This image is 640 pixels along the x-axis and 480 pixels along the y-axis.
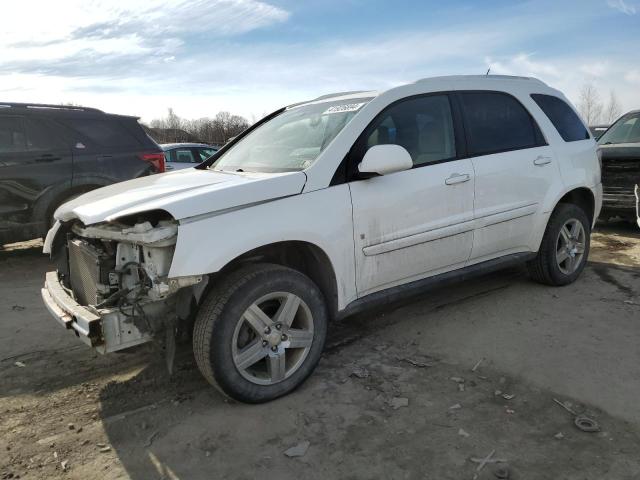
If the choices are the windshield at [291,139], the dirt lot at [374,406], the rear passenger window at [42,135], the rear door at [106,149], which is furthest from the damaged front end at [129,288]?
the rear passenger window at [42,135]

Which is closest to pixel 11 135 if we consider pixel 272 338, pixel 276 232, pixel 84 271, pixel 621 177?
pixel 84 271

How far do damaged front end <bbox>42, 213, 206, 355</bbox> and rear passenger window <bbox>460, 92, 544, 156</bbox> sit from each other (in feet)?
8.19

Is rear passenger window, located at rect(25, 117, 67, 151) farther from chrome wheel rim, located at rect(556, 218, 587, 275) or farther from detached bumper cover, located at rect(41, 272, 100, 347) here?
chrome wheel rim, located at rect(556, 218, 587, 275)

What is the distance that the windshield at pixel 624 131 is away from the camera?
794 cm

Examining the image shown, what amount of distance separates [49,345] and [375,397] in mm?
2628

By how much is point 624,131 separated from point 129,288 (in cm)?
810

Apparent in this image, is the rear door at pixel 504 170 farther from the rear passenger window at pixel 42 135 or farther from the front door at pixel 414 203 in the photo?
the rear passenger window at pixel 42 135

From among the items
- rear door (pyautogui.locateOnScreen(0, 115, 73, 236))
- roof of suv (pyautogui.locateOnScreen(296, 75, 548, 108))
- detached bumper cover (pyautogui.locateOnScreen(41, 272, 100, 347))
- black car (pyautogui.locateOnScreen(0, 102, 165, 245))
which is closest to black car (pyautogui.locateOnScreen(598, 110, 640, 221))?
roof of suv (pyautogui.locateOnScreen(296, 75, 548, 108))

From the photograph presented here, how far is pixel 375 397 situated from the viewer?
315cm

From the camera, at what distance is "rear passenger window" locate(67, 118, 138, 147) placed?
6781mm

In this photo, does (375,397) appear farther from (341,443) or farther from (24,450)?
(24,450)

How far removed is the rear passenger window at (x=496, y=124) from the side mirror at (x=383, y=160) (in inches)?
38.7

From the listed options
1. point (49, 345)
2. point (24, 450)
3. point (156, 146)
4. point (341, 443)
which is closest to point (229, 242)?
point (341, 443)

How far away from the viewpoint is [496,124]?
4344 millimetres
